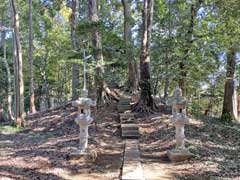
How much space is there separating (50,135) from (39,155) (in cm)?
316

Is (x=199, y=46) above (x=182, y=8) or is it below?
below

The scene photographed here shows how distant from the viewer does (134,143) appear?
29.1 ft

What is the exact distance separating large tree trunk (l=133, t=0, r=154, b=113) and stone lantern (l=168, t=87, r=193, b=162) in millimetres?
4098

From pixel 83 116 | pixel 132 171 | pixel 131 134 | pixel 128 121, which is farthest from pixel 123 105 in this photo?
pixel 132 171

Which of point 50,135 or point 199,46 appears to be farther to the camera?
point 199,46

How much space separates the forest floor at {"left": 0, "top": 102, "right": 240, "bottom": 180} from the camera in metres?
6.09

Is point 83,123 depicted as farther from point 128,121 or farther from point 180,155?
point 128,121

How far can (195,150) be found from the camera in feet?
24.2

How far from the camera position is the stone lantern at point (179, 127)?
23.0ft

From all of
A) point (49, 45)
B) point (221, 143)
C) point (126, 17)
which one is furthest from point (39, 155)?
point (49, 45)

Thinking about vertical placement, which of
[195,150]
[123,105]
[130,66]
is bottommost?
[195,150]

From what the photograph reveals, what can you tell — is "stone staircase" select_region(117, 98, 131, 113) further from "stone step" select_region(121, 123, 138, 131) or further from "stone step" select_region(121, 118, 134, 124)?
"stone step" select_region(121, 123, 138, 131)

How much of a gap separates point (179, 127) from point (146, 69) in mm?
4756

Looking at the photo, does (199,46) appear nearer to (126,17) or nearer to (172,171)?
(126,17)
